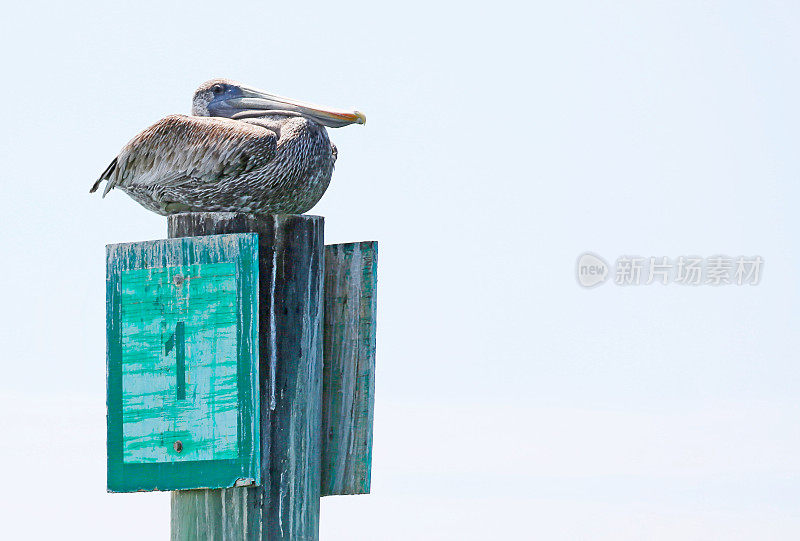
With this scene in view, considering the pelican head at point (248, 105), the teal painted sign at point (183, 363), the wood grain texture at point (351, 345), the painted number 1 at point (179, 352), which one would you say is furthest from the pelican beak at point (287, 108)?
the painted number 1 at point (179, 352)

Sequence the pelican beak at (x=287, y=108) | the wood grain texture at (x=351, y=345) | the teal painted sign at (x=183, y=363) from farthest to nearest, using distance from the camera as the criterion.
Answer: the pelican beak at (x=287, y=108) → the wood grain texture at (x=351, y=345) → the teal painted sign at (x=183, y=363)

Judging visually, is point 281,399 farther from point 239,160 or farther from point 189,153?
point 189,153

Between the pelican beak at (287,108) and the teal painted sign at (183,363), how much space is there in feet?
3.08

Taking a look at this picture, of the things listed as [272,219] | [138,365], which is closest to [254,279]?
Answer: [272,219]

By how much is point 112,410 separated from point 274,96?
1684 millimetres

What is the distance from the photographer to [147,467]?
4375 mm

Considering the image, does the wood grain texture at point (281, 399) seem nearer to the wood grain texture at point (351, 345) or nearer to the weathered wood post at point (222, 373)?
the weathered wood post at point (222, 373)

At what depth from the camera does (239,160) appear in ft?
15.8

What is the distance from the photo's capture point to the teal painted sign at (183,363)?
4.25 meters

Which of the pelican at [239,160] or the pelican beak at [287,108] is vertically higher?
the pelican beak at [287,108]

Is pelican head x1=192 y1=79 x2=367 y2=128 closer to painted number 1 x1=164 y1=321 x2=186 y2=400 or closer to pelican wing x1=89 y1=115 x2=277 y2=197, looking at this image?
pelican wing x1=89 y1=115 x2=277 y2=197

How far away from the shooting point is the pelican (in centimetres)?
480

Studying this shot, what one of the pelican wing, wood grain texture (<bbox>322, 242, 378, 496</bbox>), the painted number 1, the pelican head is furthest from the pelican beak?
the painted number 1

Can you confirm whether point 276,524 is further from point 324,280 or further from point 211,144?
point 211,144
